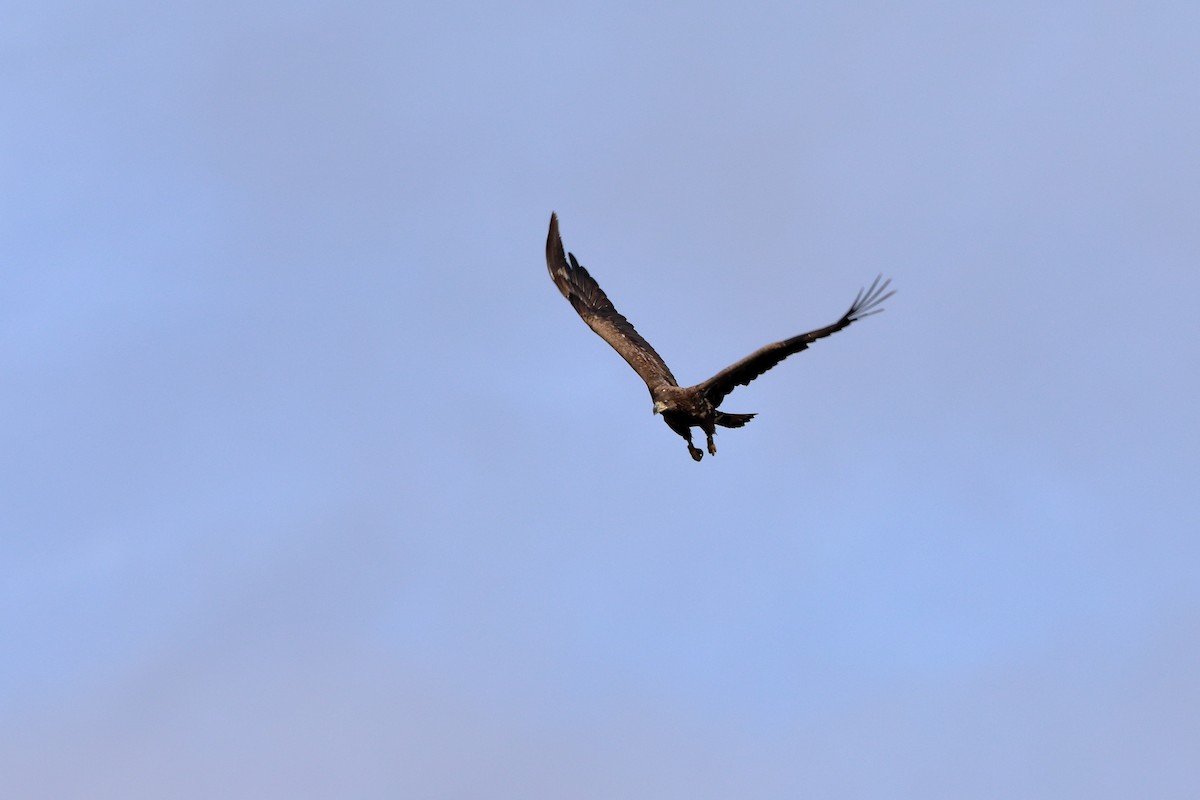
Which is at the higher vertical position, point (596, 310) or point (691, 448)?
point (596, 310)

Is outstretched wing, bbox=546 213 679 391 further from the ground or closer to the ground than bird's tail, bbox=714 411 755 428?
further from the ground

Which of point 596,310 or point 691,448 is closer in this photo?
point 691,448

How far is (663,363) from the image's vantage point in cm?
3697

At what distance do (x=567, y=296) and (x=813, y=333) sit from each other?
10617 millimetres

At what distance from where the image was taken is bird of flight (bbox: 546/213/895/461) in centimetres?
3078

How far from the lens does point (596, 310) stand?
3912 centimetres

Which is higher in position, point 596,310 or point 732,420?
point 596,310

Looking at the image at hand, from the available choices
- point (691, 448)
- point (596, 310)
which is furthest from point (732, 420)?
point (596, 310)

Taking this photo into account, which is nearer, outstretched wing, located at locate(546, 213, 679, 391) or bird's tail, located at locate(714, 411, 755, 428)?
bird's tail, located at locate(714, 411, 755, 428)

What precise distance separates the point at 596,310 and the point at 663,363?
2.89 m

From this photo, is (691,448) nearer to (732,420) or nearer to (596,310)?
(732,420)

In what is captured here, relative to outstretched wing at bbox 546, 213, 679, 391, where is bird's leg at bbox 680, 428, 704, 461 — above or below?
below

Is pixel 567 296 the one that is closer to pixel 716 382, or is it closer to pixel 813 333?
pixel 716 382

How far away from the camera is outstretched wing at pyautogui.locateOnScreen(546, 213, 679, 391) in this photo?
1452 inches
